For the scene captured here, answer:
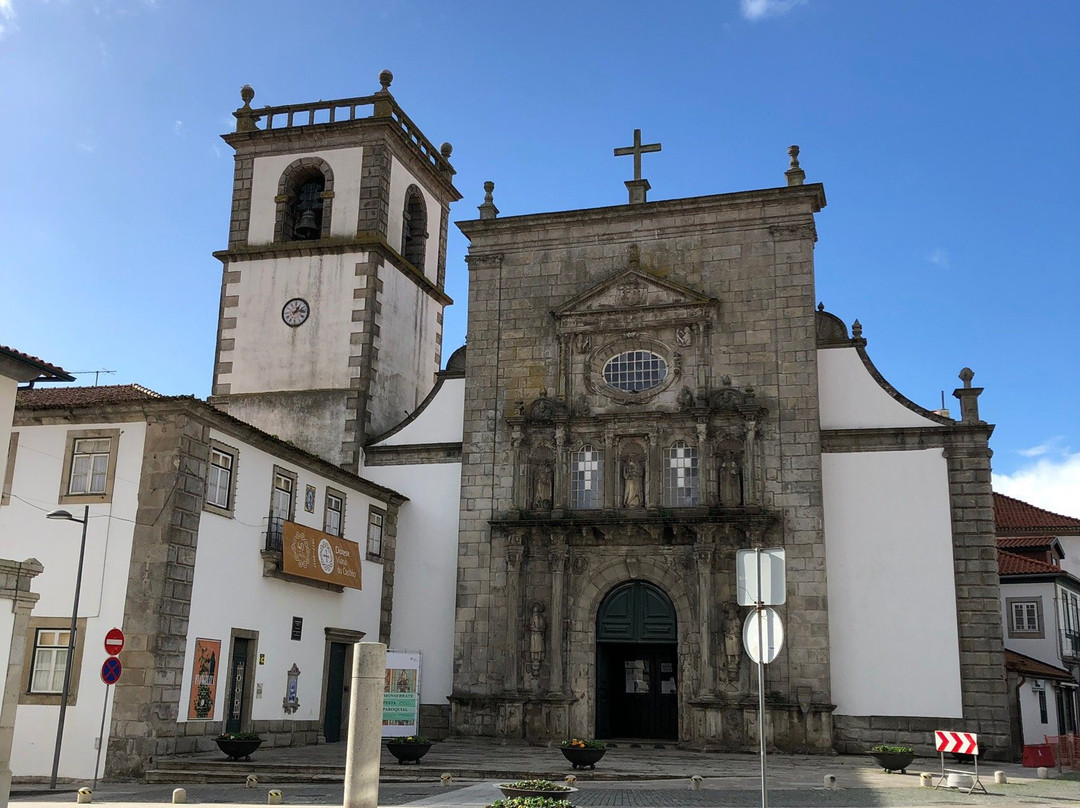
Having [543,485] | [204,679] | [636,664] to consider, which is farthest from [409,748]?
[636,664]

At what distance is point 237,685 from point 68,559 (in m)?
4.10

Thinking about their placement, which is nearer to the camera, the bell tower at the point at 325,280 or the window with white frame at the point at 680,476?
the window with white frame at the point at 680,476

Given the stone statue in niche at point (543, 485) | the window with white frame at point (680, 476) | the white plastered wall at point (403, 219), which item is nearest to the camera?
the window with white frame at point (680, 476)

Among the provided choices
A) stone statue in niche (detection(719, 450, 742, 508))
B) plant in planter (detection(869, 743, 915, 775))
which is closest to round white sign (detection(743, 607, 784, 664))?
plant in planter (detection(869, 743, 915, 775))

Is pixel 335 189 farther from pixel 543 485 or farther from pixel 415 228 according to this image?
pixel 543 485

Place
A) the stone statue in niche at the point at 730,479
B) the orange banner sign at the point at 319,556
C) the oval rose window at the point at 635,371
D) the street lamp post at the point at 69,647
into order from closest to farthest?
1. the street lamp post at the point at 69,647
2. the orange banner sign at the point at 319,556
3. the stone statue in niche at the point at 730,479
4. the oval rose window at the point at 635,371

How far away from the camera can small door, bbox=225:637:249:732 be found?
70.0 ft

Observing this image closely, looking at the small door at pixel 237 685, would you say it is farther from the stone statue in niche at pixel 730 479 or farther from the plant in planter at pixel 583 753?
the stone statue in niche at pixel 730 479

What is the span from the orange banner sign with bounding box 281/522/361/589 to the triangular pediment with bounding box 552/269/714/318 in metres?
8.02

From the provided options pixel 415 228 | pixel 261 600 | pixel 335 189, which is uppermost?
pixel 335 189

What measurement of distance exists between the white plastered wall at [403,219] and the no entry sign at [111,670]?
16056 millimetres

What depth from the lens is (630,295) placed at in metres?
28.0

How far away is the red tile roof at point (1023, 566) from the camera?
3619cm

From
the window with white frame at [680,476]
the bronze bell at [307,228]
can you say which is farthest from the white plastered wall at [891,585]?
the bronze bell at [307,228]
